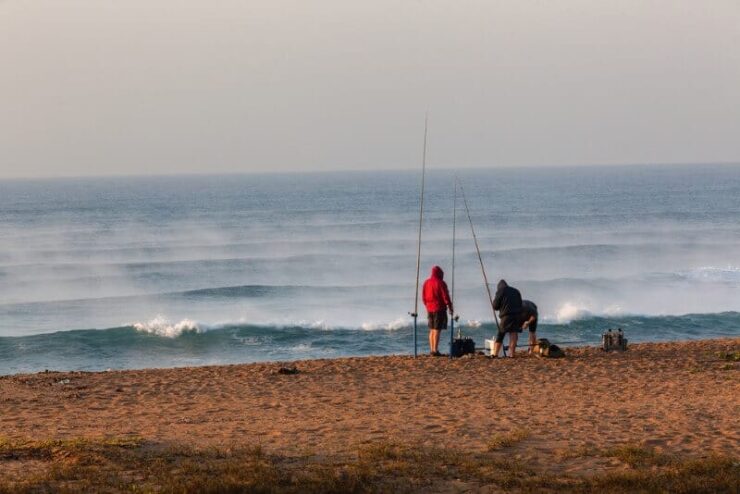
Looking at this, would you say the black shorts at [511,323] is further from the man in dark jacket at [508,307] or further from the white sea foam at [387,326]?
the white sea foam at [387,326]

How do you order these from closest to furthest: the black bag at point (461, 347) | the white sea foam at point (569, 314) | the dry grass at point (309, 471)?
the dry grass at point (309, 471) < the black bag at point (461, 347) < the white sea foam at point (569, 314)

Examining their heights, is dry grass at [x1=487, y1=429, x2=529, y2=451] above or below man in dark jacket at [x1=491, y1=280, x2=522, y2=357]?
below

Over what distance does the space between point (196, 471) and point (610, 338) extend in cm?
1019

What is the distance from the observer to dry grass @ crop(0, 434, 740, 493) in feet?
25.5

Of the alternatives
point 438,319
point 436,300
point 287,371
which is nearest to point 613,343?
point 438,319

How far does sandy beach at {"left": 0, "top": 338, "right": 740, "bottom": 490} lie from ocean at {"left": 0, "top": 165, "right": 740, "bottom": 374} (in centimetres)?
711

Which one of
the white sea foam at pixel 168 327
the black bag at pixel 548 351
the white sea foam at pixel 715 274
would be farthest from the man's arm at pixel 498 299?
the white sea foam at pixel 715 274

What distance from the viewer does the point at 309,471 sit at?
8227mm

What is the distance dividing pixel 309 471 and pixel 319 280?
1154 inches

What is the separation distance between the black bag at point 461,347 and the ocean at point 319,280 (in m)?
6.02

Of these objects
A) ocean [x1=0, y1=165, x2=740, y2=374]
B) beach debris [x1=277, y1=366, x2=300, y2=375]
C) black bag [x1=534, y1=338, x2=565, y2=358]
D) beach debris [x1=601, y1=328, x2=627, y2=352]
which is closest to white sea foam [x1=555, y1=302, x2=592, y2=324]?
ocean [x1=0, y1=165, x2=740, y2=374]

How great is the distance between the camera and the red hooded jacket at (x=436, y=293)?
15172 millimetres

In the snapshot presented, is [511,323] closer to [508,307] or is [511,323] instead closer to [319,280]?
[508,307]

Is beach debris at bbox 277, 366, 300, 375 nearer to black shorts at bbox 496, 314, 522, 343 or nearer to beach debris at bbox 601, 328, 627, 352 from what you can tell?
black shorts at bbox 496, 314, 522, 343
